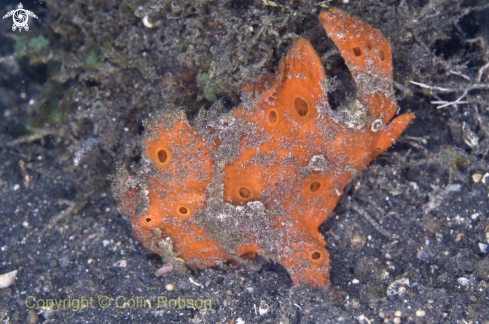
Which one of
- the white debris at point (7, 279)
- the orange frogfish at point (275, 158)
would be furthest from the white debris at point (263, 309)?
the white debris at point (7, 279)

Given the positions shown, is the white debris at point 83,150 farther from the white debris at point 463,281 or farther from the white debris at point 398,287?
the white debris at point 463,281

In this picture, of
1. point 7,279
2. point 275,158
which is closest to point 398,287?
point 275,158

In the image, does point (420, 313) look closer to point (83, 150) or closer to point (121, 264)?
point (121, 264)

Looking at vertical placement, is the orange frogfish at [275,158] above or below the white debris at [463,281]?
above

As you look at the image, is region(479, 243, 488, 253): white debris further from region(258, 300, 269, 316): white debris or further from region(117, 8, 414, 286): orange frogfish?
region(258, 300, 269, 316): white debris

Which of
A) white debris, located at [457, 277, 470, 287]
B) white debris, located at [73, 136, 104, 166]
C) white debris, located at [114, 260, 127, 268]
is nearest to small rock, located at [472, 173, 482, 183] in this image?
white debris, located at [457, 277, 470, 287]

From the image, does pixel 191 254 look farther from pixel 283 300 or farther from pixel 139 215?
pixel 283 300

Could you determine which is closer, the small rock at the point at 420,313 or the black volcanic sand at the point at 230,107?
the small rock at the point at 420,313

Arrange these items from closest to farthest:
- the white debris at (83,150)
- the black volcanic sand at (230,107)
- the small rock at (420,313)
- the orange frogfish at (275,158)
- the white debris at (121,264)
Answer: the small rock at (420,313), the orange frogfish at (275,158), the black volcanic sand at (230,107), the white debris at (83,150), the white debris at (121,264)
